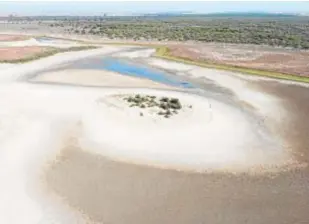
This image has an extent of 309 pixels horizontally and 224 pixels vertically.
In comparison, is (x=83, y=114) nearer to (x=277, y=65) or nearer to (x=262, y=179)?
(x=262, y=179)

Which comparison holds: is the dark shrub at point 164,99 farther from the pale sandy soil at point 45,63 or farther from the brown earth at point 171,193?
the pale sandy soil at point 45,63

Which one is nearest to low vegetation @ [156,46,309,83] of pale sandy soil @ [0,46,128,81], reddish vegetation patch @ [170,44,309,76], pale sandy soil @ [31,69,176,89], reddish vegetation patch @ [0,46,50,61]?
reddish vegetation patch @ [170,44,309,76]

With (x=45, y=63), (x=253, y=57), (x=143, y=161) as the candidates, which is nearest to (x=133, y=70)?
(x=45, y=63)

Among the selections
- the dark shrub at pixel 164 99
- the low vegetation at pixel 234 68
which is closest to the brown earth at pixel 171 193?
the dark shrub at pixel 164 99

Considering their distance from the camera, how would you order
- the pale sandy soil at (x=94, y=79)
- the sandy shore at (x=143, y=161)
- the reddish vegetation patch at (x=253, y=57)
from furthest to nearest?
1. the reddish vegetation patch at (x=253, y=57)
2. the pale sandy soil at (x=94, y=79)
3. the sandy shore at (x=143, y=161)

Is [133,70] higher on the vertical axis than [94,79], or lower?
lower

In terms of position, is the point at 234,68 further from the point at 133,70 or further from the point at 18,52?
the point at 18,52

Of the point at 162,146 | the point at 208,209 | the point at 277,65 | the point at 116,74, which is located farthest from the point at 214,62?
the point at 208,209
